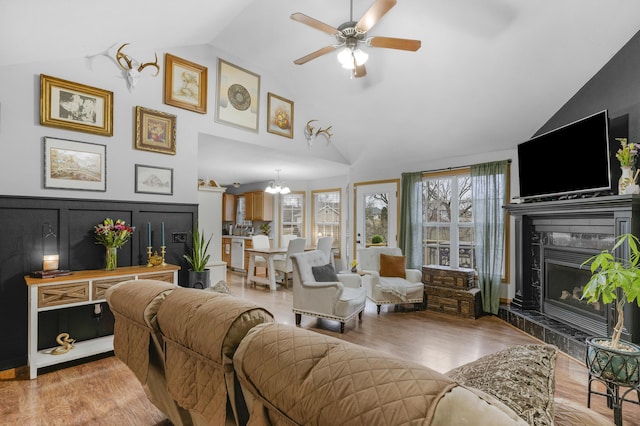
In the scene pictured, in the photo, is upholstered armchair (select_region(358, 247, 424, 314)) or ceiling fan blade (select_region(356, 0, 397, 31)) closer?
ceiling fan blade (select_region(356, 0, 397, 31))

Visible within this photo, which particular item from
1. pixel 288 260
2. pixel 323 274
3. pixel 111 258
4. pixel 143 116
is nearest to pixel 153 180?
pixel 143 116

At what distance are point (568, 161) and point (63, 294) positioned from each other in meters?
4.91

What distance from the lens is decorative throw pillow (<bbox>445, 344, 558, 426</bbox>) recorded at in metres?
0.67

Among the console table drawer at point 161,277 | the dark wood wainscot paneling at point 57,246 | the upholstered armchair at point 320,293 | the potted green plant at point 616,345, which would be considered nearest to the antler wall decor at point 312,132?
the upholstered armchair at point 320,293

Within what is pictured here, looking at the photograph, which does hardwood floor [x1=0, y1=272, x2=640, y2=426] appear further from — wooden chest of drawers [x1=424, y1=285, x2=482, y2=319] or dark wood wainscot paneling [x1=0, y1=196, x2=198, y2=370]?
dark wood wainscot paneling [x1=0, y1=196, x2=198, y2=370]

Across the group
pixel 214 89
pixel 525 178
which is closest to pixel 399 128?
pixel 525 178

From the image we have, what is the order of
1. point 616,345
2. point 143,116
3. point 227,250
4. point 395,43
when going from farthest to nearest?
point 227,250, point 143,116, point 395,43, point 616,345

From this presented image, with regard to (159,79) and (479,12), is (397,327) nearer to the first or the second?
(479,12)

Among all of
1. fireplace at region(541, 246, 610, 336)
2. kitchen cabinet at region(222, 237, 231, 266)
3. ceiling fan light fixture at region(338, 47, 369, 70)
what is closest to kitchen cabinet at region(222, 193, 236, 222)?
kitchen cabinet at region(222, 237, 231, 266)

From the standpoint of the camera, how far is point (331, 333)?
3.59m

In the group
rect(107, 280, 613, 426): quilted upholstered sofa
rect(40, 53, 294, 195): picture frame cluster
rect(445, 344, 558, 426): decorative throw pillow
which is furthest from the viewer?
rect(40, 53, 294, 195): picture frame cluster

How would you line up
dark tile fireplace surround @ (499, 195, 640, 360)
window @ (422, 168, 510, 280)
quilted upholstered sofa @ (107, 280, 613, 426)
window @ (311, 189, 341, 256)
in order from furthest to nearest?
window @ (311, 189, 341, 256) → window @ (422, 168, 510, 280) → dark tile fireplace surround @ (499, 195, 640, 360) → quilted upholstered sofa @ (107, 280, 613, 426)

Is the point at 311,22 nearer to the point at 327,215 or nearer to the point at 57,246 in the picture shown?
the point at 57,246

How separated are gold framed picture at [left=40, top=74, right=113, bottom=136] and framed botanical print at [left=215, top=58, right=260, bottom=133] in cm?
120
